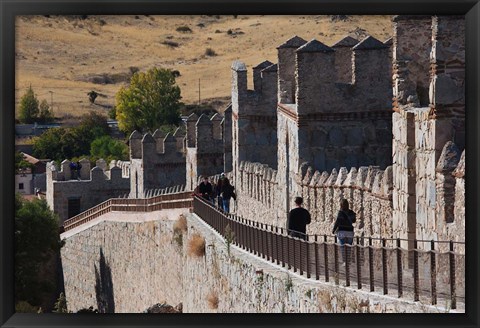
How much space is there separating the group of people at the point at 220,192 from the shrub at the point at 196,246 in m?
0.80

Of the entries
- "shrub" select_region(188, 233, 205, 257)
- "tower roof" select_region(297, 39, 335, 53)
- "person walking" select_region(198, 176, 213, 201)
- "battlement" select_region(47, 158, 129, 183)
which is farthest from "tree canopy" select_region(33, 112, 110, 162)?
"tower roof" select_region(297, 39, 335, 53)

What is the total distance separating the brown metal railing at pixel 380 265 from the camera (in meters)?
20.8

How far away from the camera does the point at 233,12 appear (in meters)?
20.1

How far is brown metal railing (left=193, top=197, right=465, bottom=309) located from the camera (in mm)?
20750

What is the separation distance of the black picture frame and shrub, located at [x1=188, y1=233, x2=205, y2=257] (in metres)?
19.6

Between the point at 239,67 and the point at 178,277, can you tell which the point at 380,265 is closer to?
the point at 178,277

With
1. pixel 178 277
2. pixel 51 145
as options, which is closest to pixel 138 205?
pixel 178 277

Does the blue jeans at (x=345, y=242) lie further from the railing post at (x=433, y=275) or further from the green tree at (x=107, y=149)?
the green tree at (x=107, y=149)

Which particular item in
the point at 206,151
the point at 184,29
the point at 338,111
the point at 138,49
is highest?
the point at 184,29

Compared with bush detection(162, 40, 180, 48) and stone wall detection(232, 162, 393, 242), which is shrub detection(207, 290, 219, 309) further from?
bush detection(162, 40, 180, 48)

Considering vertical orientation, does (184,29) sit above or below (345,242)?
above

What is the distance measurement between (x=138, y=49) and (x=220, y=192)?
80.4 meters

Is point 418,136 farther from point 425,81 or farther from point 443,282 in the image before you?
point 443,282

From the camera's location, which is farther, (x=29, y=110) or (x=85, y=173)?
(x=29, y=110)
